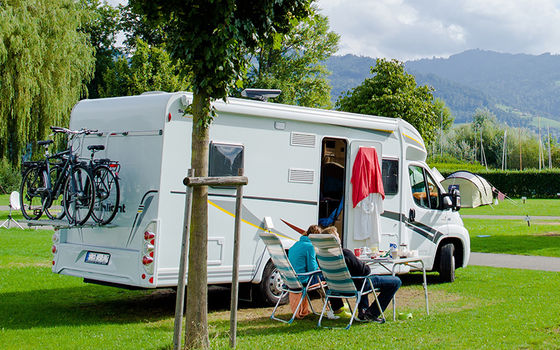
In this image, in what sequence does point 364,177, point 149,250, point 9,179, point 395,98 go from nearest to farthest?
1. point 149,250
2. point 364,177
3. point 395,98
4. point 9,179

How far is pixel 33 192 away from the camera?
8609 millimetres

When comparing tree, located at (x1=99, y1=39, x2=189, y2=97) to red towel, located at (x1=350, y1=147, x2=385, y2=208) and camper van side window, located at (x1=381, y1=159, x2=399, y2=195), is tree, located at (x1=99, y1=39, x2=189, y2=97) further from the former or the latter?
red towel, located at (x1=350, y1=147, x2=385, y2=208)

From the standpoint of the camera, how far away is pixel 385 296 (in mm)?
7562

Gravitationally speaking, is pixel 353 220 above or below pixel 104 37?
below

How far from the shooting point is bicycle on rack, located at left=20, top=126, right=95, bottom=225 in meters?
7.95

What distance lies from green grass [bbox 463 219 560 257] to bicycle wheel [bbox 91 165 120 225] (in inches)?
412

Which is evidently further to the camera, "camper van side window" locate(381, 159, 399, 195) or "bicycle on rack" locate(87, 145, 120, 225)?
"camper van side window" locate(381, 159, 399, 195)

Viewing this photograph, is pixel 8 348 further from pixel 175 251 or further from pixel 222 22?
pixel 222 22

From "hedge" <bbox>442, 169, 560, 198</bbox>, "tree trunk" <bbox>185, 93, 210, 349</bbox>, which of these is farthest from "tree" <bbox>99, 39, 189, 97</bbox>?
"hedge" <bbox>442, 169, 560, 198</bbox>

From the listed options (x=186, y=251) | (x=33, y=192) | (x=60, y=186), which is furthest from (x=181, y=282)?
(x=33, y=192)

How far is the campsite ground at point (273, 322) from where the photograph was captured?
6391 mm

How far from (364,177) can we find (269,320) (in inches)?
106

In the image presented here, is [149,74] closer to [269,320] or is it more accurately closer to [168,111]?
[168,111]

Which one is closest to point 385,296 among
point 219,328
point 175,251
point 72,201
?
point 219,328
